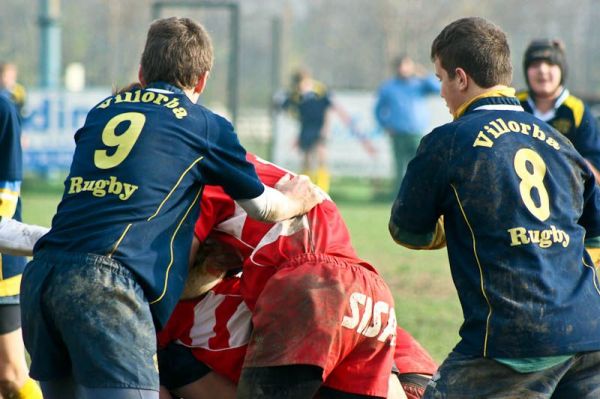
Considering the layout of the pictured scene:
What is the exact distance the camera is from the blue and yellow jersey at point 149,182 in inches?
130

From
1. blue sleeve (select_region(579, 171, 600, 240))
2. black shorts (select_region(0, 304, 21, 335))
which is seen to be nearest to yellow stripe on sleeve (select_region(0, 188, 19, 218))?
black shorts (select_region(0, 304, 21, 335))

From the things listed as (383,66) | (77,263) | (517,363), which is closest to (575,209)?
(517,363)

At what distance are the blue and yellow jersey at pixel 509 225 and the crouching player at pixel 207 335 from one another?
0.84 metres

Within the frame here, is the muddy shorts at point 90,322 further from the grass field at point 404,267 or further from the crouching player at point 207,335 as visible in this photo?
the grass field at point 404,267

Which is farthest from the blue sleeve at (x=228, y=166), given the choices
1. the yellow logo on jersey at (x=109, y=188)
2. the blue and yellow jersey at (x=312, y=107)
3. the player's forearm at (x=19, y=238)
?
the blue and yellow jersey at (x=312, y=107)

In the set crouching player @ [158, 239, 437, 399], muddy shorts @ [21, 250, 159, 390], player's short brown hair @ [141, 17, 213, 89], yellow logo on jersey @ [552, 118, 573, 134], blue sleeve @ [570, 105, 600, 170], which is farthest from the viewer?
yellow logo on jersey @ [552, 118, 573, 134]

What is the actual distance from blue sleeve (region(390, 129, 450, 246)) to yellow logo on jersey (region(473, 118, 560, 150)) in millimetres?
111

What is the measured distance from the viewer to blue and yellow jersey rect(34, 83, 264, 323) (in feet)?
10.9

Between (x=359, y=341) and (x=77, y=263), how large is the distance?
1079 mm

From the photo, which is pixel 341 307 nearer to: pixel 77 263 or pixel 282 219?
pixel 282 219

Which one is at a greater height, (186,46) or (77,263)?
(186,46)

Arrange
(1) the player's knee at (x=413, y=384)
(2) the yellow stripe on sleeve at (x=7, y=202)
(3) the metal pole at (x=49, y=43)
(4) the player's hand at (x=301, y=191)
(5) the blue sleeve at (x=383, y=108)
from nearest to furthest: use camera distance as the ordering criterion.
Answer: (4) the player's hand at (x=301, y=191) → (1) the player's knee at (x=413, y=384) → (2) the yellow stripe on sleeve at (x=7, y=202) → (5) the blue sleeve at (x=383, y=108) → (3) the metal pole at (x=49, y=43)

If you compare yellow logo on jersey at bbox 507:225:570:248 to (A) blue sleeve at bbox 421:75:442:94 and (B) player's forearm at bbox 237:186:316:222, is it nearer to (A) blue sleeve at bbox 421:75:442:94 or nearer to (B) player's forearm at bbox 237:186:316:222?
(B) player's forearm at bbox 237:186:316:222

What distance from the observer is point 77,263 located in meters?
3.26
